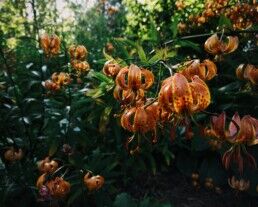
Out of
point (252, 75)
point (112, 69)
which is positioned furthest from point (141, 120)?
point (252, 75)

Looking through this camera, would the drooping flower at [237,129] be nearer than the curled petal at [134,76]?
Yes

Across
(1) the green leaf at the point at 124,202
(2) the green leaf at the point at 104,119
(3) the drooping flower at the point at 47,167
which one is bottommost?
(1) the green leaf at the point at 124,202

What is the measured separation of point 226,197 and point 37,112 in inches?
60.9

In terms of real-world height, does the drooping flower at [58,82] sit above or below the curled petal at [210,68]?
below

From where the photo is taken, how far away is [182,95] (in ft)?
3.62

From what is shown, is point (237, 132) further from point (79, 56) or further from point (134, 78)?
point (79, 56)

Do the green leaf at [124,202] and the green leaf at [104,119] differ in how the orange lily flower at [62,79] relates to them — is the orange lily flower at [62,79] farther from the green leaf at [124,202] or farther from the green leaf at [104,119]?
the green leaf at [124,202]

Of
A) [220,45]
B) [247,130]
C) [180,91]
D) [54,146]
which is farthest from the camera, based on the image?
[54,146]

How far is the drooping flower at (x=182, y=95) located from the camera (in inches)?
43.0

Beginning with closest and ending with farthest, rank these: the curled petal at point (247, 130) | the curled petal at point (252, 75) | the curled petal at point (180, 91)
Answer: the curled petal at point (180, 91) < the curled petal at point (247, 130) < the curled petal at point (252, 75)

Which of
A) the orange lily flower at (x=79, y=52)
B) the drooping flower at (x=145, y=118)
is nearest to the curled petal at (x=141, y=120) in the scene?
the drooping flower at (x=145, y=118)

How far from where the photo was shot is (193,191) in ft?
11.2

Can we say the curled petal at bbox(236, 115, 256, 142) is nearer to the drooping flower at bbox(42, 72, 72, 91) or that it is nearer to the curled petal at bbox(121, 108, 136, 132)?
the curled petal at bbox(121, 108, 136, 132)

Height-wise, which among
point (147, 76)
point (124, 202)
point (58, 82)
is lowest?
point (124, 202)
